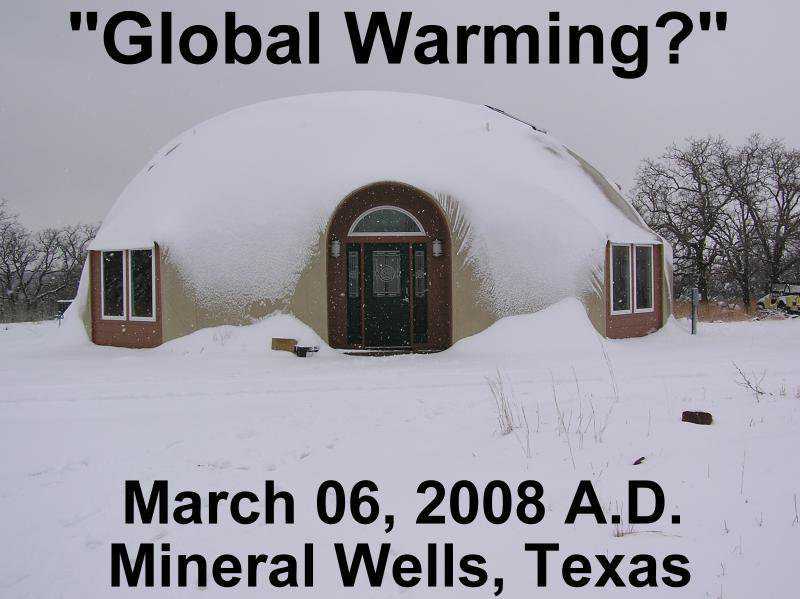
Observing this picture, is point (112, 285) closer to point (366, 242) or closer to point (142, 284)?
point (142, 284)

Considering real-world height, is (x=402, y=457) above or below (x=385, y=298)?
below

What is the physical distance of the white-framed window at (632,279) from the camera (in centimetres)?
1159

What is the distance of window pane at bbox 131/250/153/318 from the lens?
11.1 metres

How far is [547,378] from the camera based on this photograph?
24.9 ft

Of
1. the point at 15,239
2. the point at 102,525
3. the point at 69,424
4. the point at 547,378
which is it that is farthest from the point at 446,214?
the point at 15,239

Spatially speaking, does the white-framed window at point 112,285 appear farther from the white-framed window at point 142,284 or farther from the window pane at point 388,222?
the window pane at point 388,222

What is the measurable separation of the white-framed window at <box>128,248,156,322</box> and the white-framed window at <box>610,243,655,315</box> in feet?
27.4

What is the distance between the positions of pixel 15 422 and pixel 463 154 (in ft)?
27.8

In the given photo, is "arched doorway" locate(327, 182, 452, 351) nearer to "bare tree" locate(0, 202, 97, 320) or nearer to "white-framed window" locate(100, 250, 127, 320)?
"white-framed window" locate(100, 250, 127, 320)

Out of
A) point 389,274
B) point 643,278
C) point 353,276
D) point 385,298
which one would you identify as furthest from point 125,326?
point 643,278

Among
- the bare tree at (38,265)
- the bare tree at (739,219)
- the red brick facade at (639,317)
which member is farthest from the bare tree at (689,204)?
the bare tree at (38,265)

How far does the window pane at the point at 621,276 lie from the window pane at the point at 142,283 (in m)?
8.48

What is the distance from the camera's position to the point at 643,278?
12273mm

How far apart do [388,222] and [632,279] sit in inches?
192
